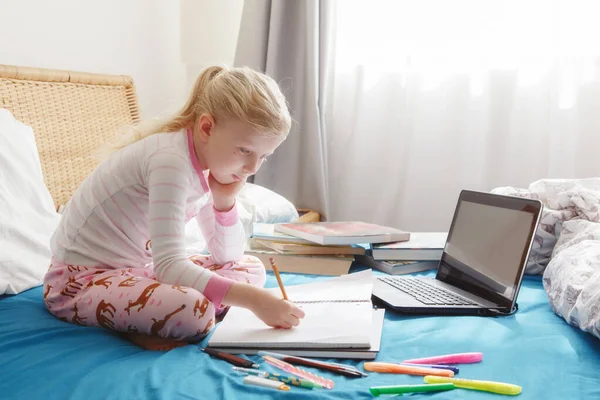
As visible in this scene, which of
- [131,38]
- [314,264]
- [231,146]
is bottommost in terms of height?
[314,264]

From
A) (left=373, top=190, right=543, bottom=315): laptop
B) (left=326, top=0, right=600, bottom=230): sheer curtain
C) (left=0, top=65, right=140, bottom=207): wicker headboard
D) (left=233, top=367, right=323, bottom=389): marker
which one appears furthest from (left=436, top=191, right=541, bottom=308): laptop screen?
(left=0, top=65, right=140, bottom=207): wicker headboard

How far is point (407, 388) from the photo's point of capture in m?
0.76

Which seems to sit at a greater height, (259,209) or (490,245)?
(490,245)

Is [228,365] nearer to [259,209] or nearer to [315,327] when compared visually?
[315,327]

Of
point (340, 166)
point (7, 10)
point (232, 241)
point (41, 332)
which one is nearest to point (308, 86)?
point (340, 166)

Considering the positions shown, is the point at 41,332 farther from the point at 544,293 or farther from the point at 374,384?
the point at 544,293

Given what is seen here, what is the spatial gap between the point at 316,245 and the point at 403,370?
0.69 meters

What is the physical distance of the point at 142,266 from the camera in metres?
1.19

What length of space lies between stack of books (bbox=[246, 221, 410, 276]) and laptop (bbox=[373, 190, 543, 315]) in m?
0.16

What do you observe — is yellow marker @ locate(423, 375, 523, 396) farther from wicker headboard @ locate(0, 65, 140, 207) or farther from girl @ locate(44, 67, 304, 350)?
wicker headboard @ locate(0, 65, 140, 207)

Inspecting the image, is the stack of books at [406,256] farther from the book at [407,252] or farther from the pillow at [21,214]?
the pillow at [21,214]

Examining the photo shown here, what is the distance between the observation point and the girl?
38.3 inches

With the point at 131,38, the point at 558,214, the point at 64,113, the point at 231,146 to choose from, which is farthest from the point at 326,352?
the point at 131,38

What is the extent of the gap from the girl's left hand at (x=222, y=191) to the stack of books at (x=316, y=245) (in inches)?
10.5
